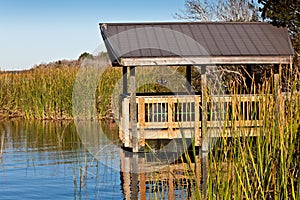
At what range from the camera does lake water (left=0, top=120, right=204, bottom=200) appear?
33.7ft

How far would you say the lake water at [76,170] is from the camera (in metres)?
10.3

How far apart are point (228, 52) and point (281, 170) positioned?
9.39 meters

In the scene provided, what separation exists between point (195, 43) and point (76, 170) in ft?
14.0

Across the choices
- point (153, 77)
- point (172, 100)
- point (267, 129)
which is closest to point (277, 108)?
point (267, 129)

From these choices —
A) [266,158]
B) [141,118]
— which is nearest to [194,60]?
[141,118]

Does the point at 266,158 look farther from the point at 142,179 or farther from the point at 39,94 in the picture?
the point at 39,94

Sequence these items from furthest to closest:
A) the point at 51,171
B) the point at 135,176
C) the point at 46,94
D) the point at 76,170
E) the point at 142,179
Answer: the point at 46,94 < the point at 51,171 < the point at 76,170 < the point at 135,176 < the point at 142,179

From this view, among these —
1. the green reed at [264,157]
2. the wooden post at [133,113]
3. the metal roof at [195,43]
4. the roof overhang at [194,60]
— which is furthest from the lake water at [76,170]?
the metal roof at [195,43]

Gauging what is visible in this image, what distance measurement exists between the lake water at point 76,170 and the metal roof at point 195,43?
7.08 feet

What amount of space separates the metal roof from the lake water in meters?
2.16

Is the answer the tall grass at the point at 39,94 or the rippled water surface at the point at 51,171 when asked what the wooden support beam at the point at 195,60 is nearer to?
the rippled water surface at the point at 51,171

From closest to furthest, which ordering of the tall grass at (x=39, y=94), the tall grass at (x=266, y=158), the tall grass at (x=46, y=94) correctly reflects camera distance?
the tall grass at (x=266, y=158) < the tall grass at (x=46, y=94) < the tall grass at (x=39, y=94)

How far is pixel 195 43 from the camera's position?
14.9 m

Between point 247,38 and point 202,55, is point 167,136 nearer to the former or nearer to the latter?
point 202,55
